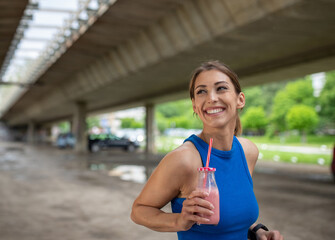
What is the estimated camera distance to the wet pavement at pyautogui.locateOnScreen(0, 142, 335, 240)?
24.5 feet

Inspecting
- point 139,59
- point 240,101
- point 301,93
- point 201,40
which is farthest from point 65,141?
point 240,101

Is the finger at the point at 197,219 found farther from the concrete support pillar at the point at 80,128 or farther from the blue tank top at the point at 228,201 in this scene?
the concrete support pillar at the point at 80,128

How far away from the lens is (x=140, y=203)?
2221 mm

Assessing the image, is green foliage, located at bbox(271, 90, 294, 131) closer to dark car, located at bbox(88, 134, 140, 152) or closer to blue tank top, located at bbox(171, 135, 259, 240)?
dark car, located at bbox(88, 134, 140, 152)

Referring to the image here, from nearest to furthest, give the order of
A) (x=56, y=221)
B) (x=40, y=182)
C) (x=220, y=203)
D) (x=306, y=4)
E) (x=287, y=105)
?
1. (x=220, y=203)
2. (x=56, y=221)
3. (x=306, y=4)
4. (x=40, y=182)
5. (x=287, y=105)

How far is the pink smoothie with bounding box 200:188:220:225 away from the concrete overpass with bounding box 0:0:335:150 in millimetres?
8184

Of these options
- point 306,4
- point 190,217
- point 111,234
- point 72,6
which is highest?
point 72,6

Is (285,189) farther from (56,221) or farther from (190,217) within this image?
(190,217)

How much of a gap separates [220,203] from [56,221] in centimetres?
696

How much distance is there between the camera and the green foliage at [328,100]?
45.7 m

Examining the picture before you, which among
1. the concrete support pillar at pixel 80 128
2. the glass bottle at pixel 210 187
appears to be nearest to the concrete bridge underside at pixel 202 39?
the glass bottle at pixel 210 187

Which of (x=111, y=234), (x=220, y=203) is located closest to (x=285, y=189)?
(x=111, y=234)

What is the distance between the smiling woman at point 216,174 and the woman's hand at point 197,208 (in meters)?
0.01

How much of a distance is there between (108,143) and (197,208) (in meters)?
38.4
